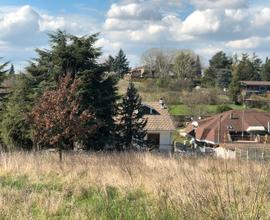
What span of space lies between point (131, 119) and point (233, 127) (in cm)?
2680

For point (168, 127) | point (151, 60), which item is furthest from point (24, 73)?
point (151, 60)

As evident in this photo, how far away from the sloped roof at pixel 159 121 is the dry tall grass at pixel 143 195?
35504 mm

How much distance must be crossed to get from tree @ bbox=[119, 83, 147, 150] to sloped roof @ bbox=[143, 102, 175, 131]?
982 cm

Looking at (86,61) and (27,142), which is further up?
(86,61)

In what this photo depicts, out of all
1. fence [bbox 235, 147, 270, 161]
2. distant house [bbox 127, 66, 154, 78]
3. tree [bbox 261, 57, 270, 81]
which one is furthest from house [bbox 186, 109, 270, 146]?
tree [bbox 261, 57, 270, 81]

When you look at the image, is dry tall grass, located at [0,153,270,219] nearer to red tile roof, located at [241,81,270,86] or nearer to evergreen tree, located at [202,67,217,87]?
evergreen tree, located at [202,67,217,87]

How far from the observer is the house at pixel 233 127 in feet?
195

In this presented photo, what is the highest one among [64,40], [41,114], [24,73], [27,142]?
[64,40]

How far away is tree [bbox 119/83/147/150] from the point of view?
123ft

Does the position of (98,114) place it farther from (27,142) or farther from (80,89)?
(27,142)

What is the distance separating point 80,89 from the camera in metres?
32.4

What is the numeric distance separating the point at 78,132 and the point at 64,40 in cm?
1347

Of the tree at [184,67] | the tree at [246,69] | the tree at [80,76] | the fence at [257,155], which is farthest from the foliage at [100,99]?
the tree at [184,67]

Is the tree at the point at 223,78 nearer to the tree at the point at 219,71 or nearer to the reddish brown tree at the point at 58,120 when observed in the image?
the tree at the point at 219,71
